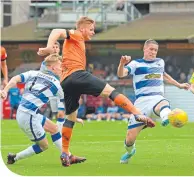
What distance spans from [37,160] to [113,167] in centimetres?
197

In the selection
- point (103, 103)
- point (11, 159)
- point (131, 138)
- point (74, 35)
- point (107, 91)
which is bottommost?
point (103, 103)

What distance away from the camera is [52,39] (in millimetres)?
13586

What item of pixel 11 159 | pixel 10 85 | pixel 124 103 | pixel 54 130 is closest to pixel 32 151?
pixel 11 159

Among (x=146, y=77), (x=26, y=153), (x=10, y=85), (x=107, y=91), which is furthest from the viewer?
(x=146, y=77)

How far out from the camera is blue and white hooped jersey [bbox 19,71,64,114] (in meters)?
14.8

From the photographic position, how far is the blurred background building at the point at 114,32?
136 ft

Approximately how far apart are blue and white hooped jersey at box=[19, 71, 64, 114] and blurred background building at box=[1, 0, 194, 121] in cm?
2331

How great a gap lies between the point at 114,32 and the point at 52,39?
30.6 m

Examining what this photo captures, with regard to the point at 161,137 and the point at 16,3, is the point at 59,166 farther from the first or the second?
the point at 16,3

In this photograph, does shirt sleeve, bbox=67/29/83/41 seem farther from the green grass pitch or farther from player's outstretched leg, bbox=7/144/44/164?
the green grass pitch

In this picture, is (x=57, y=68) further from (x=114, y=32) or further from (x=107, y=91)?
(x=114, y=32)

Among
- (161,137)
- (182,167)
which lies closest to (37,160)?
(182,167)

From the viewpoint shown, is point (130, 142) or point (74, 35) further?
point (130, 142)

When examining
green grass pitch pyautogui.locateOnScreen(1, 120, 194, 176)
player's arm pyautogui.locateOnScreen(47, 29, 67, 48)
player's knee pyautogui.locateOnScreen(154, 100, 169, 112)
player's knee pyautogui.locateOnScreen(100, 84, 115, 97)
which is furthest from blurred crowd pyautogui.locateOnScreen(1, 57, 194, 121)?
player's arm pyautogui.locateOnScreen(47, 29, 67, 48)
